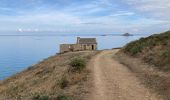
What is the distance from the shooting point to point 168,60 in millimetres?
25219

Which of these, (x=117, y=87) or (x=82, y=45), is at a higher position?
(x=117, y=87)

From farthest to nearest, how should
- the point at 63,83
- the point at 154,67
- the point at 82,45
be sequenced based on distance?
the point at 82,45, the point at 154,67, the point at 63,83

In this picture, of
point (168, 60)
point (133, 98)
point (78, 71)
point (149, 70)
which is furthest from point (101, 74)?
point (133, 98)

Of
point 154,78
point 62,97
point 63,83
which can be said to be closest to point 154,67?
point 154,78

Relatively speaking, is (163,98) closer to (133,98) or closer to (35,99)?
(133,98)

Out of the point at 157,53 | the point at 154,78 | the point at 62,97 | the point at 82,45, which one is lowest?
the point at 82,45

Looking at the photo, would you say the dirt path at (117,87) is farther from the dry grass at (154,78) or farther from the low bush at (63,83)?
the low bush at (63,83)

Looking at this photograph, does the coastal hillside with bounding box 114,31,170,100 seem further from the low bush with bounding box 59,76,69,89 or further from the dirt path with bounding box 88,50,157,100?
the low bush with bounding box 59,76,69,89

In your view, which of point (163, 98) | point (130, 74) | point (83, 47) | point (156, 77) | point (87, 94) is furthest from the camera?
point (83, 47)

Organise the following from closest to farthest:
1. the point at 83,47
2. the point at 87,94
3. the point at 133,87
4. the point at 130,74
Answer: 1. the point at 87,94
2. the point at 133,87
3. the point at 130,74
4. the point at 83,47

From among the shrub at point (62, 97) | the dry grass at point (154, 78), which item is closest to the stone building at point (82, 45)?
the dry grass at point (154, 78)

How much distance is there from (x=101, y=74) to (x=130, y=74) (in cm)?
204

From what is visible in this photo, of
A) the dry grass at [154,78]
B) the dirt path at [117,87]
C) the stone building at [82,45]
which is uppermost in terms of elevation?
the dry grass at [154,78]

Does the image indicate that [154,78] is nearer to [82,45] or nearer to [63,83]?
[63,83]
